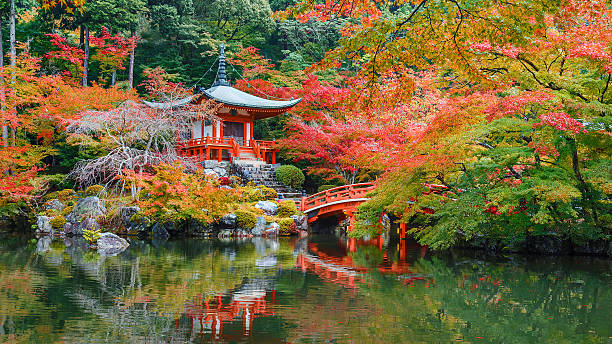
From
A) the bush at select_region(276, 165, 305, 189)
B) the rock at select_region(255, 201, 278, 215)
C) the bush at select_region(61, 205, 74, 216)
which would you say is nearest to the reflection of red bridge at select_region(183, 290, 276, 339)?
the rock at select_region(255, 201, 278, 215)

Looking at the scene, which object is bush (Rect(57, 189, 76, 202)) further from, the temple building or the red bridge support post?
the red bridge support post

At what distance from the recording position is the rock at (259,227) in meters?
17.5

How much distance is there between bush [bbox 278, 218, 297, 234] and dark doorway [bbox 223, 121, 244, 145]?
24.0ft

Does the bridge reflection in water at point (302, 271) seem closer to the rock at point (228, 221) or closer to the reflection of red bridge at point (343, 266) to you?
the reflection of red bridge at point (343, 266)

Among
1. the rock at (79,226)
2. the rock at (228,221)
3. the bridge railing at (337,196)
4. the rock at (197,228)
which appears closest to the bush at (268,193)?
the bridge railing at (337,196)

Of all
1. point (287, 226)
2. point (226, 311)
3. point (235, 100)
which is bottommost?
point (226, 311)

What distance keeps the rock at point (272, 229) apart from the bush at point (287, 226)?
13 centimetres

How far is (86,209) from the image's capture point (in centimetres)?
1648

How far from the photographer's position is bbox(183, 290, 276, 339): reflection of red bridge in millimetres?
5891

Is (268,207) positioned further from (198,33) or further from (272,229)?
(198,33)

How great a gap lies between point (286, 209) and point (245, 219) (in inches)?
71.9

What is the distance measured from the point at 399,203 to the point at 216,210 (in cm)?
642

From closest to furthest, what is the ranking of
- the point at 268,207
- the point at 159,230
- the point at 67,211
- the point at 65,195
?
the point at 159,230 < the point at 67,211 < the point at 65,195 < the point at 268,207

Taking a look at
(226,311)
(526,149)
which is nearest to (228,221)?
(526,149)
